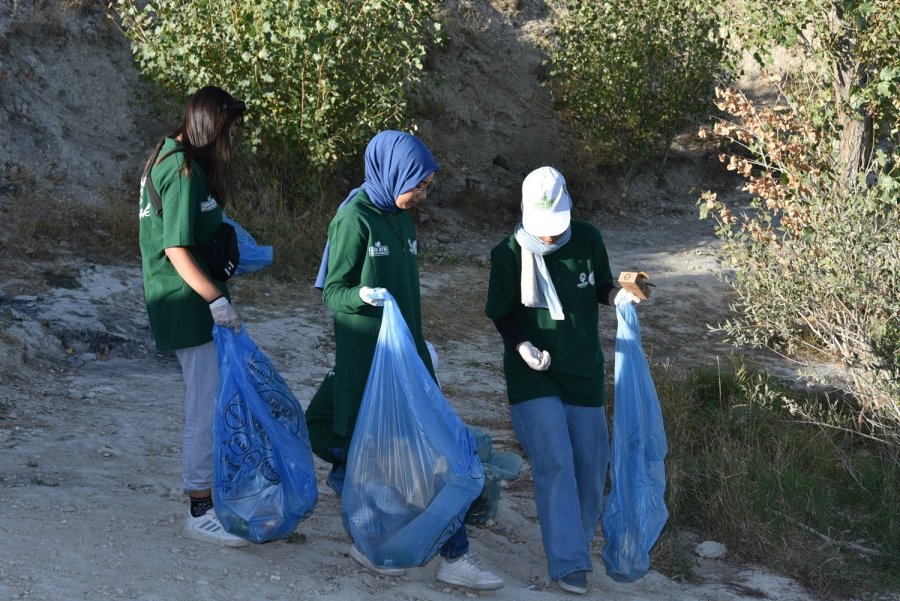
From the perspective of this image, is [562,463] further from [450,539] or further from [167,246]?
[167,246]

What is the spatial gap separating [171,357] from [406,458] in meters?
3.22

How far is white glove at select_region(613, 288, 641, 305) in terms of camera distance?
3.57 m

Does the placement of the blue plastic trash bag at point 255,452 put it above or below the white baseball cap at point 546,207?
below

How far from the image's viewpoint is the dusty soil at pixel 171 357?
3.48 metres

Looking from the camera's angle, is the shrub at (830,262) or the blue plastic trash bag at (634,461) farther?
the shrub at (830,262)

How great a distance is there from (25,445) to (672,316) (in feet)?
16.5

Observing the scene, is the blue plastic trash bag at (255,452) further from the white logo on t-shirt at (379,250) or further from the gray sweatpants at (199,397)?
the white logo on t-shirt at (379,250)

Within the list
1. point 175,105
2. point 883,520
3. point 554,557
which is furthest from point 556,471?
point 175,105

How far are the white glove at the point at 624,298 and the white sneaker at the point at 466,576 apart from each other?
3.20 ft

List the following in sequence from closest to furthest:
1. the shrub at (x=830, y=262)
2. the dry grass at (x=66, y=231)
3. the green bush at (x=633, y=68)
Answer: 1. the shrub at (x=830, y=262)
2. the dry grass at (x=66, y=231)
3. the green bush at (x=633, y=68)

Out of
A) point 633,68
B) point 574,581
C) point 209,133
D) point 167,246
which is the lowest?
point 574,581

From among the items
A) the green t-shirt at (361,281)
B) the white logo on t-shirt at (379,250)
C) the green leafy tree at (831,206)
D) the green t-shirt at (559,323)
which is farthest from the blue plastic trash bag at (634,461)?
the green leafy tree at (831,206)

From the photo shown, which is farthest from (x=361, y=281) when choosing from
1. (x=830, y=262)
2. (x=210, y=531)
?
(x=830, y=262)

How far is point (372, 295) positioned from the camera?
3.22 m
